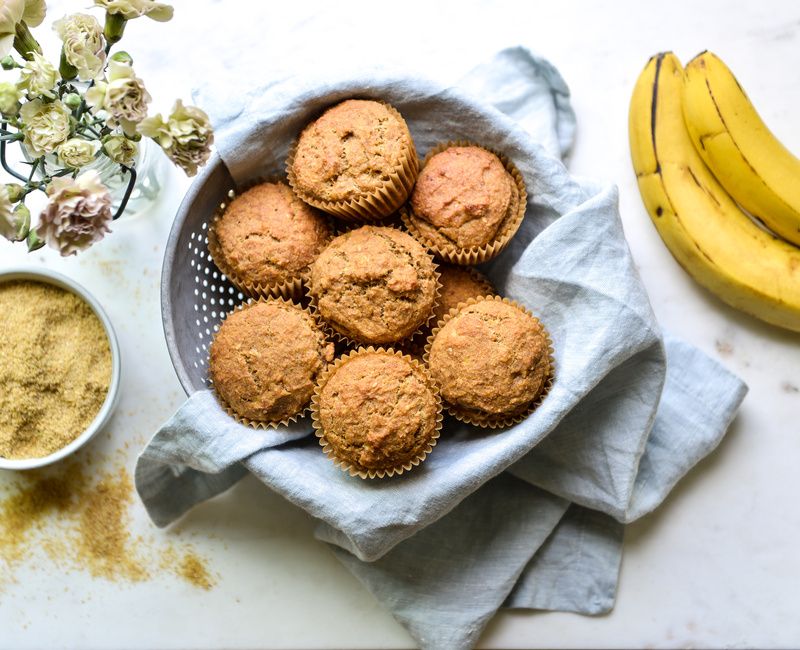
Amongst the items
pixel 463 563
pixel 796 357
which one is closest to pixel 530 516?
pixel 463 563

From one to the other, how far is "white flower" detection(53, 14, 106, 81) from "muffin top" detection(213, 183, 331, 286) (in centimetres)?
43

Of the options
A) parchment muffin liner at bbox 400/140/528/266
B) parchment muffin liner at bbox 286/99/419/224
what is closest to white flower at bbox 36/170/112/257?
parchment muffin liner at bbox 286/99/419/224

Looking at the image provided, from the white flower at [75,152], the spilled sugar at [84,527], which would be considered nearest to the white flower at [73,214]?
the white flower at [75,152]

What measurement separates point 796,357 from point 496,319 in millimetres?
754

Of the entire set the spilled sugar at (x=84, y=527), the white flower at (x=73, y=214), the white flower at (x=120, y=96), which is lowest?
the spilled sugar at (x=84, y=527)

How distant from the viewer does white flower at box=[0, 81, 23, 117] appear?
1.07 m

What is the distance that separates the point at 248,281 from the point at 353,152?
1.01 feet

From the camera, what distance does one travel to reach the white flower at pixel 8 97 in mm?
1067

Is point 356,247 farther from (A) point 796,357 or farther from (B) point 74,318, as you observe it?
(A) point 796,357

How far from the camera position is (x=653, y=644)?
173 centimetres

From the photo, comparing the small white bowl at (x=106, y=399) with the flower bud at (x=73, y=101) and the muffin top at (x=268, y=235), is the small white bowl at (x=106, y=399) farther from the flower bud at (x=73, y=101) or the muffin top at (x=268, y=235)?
the flower bud at (x=73, y=101)

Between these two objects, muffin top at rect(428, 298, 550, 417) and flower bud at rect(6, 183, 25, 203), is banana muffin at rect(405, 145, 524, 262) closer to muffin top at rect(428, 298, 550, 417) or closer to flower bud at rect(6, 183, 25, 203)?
muffin top at rect(428, 298, 550, 417)

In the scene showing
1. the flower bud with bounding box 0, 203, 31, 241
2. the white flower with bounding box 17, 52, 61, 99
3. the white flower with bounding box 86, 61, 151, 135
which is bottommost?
the flower bud with bounding box 0, 203, 31, 241

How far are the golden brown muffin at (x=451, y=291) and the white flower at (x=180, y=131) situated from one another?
1.85 ft
